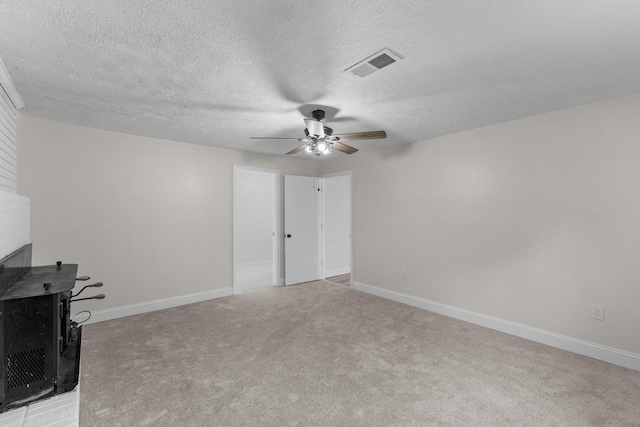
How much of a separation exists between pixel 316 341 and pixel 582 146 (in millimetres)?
3244

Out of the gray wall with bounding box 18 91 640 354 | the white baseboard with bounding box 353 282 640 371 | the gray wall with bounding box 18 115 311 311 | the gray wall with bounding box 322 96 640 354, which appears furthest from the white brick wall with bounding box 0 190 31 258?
the white baseboard with bounding box 353 282 640 371

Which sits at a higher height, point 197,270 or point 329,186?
point 329,186

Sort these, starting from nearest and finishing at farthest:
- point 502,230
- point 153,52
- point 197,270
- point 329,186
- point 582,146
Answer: point 153,52 → point 582,146 → point 502,230 → point 197,270 → point 329,186

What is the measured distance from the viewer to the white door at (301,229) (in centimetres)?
537

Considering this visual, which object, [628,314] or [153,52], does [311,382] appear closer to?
[153,52]

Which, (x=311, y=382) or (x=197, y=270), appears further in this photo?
(x=197, y=270)

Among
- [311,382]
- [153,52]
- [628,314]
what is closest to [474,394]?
[311,382]

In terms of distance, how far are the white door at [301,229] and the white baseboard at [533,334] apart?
1726 mm

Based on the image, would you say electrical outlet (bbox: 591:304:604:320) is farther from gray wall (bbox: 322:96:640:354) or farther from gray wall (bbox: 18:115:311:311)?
gray wall (bbox: 18:115:311:311)

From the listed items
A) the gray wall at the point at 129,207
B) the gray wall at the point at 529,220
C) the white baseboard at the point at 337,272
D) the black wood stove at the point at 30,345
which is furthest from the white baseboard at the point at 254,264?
the black wood stove at the point at 30,345

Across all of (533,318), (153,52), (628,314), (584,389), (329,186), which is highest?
(153,52)

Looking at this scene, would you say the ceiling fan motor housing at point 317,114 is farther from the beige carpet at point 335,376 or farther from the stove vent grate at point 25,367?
the stove vent grate at point 25,367

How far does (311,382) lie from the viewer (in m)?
2.32

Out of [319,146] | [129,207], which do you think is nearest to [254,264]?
[129,207]
